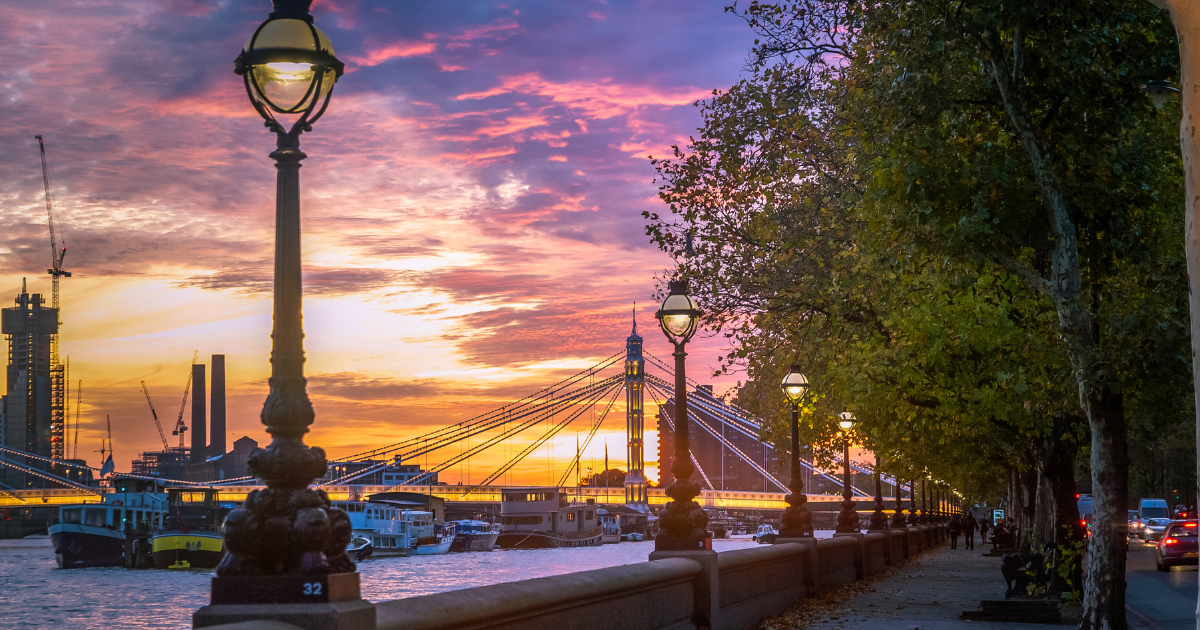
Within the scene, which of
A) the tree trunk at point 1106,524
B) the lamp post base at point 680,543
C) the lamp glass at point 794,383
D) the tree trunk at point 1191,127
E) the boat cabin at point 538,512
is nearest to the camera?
the tree trunk at point 1191,127

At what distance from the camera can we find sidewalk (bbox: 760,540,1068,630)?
59.8 feet

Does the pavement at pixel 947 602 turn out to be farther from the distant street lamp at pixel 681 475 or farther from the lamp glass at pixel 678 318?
the lamp glass at pixel 678 318

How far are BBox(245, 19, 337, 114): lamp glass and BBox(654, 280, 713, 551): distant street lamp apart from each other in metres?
8.27

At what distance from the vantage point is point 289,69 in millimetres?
6988

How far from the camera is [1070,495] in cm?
2316

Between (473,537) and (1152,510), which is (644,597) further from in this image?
(473,537)

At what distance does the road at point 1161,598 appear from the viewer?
64.6ft

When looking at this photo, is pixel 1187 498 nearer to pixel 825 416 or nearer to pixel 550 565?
pixel 550 565

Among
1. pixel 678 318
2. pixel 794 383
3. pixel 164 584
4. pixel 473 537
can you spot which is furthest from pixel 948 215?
pixel 473 537

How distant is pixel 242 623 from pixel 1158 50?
1280cm

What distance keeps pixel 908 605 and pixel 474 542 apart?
118 m

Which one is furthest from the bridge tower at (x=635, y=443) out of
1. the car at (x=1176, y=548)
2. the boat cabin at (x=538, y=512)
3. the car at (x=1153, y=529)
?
the car at (x=1176, y=548)

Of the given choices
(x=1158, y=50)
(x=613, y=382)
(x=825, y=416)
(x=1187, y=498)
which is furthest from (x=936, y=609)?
(x=613, y=382)

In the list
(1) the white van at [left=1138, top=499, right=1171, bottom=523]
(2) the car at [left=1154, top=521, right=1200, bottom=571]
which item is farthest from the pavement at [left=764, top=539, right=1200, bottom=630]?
(1) the white van at [left=1138, top=499, right=1171, bottom=523]
